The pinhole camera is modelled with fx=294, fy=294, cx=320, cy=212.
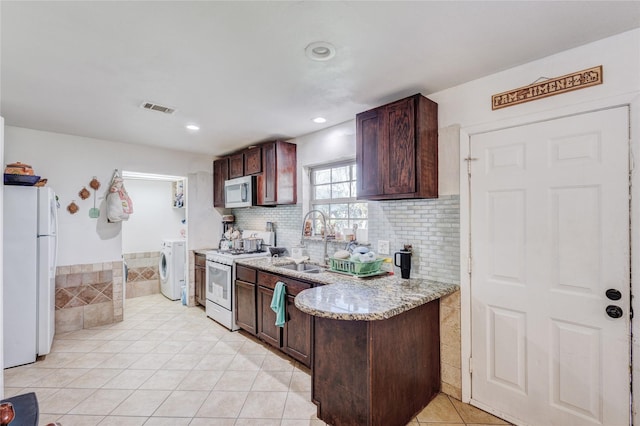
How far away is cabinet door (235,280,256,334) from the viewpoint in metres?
3.34

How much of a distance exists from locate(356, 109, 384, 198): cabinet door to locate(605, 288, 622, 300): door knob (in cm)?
151

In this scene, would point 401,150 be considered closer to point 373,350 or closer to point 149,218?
point 373,350

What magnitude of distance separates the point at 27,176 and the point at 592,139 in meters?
4.56

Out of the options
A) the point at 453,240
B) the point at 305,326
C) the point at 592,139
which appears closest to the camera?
the point at 592,139

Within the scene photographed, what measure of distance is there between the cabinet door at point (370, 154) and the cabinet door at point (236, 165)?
222cm

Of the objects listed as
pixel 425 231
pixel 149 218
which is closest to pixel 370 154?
pixel 425 231

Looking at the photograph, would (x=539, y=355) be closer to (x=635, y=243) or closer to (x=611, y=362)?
(x=611, y=362)

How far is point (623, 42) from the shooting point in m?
1.65

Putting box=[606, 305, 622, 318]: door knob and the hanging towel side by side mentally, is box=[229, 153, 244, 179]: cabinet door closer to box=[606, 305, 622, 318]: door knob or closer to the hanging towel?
the hanging towel

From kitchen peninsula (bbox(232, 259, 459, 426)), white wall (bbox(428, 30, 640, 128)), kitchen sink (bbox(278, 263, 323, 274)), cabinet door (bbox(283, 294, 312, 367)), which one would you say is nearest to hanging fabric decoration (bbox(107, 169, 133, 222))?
kitchen sink (bbox(278, 263, 323, 274))

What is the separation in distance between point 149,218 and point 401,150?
16.5 ft

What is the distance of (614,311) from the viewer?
1650 mm

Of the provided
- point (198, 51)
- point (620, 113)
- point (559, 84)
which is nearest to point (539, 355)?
point (620, 113)

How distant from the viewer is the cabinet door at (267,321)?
3.03 meters
